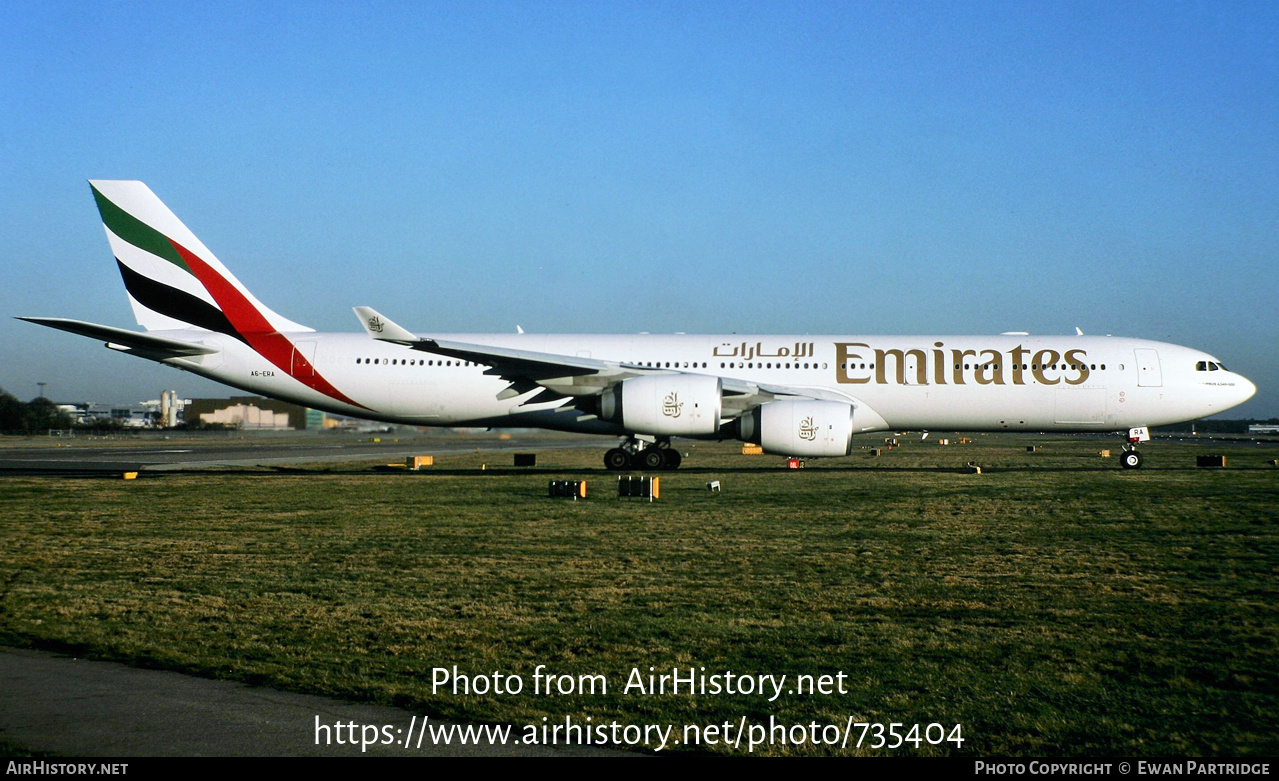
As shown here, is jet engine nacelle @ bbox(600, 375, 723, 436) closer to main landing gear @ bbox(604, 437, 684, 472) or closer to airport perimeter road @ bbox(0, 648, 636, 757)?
main landing gear @ bbox(604, 437, 684, 472)

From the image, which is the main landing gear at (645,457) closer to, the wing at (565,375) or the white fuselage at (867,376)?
the white fuselage at (867,376)

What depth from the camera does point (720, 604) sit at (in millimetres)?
8305

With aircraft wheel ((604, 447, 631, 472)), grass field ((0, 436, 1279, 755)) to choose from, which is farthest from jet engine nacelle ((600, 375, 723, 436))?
grass field ((0, 436, 1279, 755))

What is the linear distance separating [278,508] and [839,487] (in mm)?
10974

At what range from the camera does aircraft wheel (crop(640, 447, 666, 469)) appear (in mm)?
26844

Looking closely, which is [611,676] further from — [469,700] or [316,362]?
[316,362]

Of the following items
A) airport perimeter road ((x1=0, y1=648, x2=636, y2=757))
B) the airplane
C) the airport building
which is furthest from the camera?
the airport building

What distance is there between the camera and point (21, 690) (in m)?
5.62

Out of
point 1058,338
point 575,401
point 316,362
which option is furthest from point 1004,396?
point 316,362

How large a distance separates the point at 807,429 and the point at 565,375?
21.3 feet

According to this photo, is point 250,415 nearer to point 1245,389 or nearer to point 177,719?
point 1245,389

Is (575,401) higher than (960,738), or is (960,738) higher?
(575,401)

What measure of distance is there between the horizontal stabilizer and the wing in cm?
588

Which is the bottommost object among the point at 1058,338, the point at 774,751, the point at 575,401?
the point at 774,751
